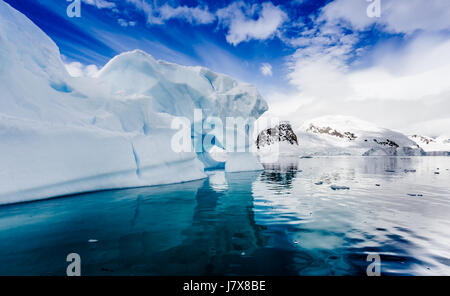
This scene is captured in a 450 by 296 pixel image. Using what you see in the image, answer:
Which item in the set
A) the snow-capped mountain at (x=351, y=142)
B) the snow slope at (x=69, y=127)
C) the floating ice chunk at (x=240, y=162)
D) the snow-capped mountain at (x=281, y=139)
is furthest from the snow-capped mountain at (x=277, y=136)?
the snow slope at (x=69, y=127)

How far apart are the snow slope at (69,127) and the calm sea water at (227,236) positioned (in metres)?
1.13

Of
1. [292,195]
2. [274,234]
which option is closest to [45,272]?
[274,234]

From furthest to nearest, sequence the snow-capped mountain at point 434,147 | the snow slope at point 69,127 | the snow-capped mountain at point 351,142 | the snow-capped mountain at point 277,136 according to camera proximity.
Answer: the snow-capped mountain at point 434,147 < the snow-capped mountain at point 277,136 < the snow-capped mountain at point 351,142 < the snow slope at point 69,127

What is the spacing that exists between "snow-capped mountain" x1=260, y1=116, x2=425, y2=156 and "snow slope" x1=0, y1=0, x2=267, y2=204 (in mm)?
39594

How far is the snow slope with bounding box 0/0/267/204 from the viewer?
7.80m

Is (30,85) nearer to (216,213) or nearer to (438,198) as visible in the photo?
(216,213)

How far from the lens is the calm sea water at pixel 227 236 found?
3.48 meters

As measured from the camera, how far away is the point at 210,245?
4320 mm

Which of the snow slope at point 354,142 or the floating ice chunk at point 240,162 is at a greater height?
the snow slope at point 354,142

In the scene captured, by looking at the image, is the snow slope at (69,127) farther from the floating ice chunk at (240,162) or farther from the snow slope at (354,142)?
the snow slope at (354,142)

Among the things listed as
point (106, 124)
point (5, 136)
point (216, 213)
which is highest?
point (106, 124)

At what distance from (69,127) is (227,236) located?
7946mm

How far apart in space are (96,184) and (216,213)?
6003mm

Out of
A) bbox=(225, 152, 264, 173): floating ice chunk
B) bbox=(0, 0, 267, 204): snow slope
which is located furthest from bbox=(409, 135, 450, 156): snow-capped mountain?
bbox=(0, 0, 267, 204): snow slope
